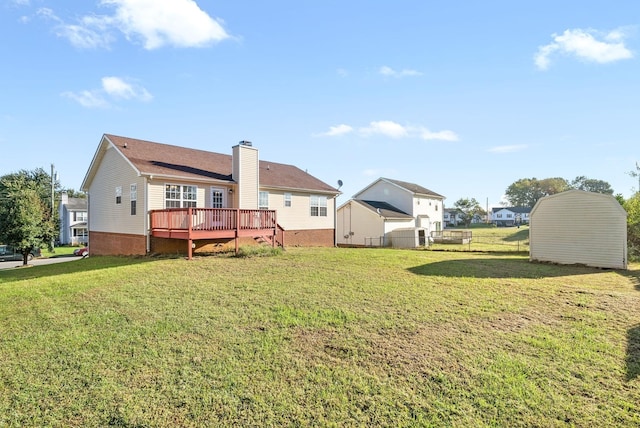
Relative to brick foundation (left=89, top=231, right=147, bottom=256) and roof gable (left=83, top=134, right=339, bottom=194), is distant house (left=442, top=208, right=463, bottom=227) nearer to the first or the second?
roof gable (left=83, top=134, right=339, bottom=194)

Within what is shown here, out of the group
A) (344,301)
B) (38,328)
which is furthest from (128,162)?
(344,301)

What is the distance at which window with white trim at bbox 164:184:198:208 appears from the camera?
15.1 metres

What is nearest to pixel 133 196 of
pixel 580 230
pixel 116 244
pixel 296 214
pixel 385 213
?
pixel 116 244

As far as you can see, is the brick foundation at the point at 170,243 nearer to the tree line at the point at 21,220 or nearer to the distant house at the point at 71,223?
the tree line at the point at 21,220

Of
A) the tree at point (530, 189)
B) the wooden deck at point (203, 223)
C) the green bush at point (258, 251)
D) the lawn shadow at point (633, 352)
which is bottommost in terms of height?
the lawn shadow at point (633, 352)

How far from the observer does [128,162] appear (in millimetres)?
15078

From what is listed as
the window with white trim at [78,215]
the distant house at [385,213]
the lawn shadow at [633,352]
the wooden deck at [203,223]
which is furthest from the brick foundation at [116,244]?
the window with white trim at [78,215]

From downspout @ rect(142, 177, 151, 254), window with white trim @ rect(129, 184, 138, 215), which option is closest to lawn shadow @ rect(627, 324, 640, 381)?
downspout @ rect(142, 177, 151, 254)

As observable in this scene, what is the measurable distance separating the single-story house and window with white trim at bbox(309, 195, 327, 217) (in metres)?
11.7

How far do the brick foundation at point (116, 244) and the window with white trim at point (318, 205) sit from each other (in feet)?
32.8

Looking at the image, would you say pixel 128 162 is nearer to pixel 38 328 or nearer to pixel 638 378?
pixel 38 328

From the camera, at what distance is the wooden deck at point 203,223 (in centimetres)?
1302

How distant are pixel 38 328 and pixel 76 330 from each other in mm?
850

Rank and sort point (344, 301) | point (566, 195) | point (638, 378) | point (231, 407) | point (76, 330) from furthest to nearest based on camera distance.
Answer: point (566, 195), point (344, 301), point (76, 330), point (638, 378), point (231, 407)
